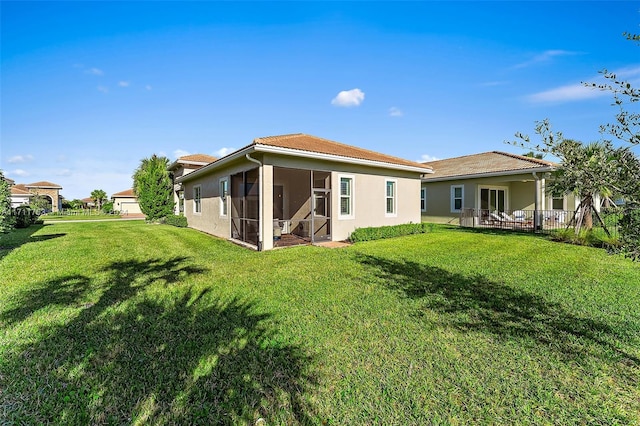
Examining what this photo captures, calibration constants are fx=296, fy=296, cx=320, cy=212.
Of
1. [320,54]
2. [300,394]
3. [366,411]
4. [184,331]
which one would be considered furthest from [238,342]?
[320,54]

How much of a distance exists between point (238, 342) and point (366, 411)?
1757mm

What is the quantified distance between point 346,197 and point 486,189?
11.8 metres

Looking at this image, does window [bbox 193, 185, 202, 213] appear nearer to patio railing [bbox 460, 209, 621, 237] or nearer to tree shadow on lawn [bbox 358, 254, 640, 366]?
tree shadow on lawn [bbox 358, 254, 640, 366]

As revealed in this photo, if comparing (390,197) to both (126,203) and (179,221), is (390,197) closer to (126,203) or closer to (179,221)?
(179,221)

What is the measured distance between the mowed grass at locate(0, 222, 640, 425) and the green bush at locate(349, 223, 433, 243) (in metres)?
4.77

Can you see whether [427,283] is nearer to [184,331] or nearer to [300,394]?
[300,394]

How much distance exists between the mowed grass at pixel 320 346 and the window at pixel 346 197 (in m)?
5.54

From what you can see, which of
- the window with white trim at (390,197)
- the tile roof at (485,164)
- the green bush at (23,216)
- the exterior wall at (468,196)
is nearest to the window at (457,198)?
the exterior wall at (468,196)

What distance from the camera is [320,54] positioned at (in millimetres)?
13273

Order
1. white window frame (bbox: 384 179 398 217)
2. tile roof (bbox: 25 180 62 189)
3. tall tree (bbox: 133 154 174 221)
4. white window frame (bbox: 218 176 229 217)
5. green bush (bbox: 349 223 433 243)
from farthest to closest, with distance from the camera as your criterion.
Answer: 1. tile roof (bbox: 25 180 62 189)
2. tall tree (bbox: 133 154 174 221)
3. white window frame (bbox: 384 179 398 217)
4. white window frame (bbox: 218 176 229 217)
5. green bush (bbox: 349 223 433 243)

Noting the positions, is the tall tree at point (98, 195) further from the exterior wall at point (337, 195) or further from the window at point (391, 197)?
the window at point (391, 197)

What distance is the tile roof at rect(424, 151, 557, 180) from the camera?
1633cm

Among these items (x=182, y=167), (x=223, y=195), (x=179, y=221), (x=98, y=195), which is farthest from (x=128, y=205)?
(x=223, y=195)

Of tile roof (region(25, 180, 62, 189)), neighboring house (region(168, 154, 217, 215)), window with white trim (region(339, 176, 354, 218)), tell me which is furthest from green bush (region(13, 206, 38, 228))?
tile roof (region(25, 180, 62, 189))
